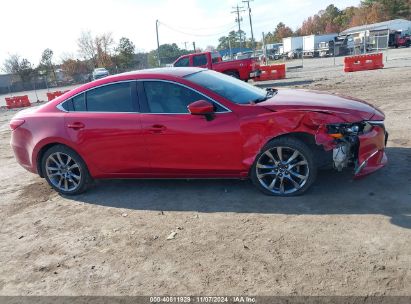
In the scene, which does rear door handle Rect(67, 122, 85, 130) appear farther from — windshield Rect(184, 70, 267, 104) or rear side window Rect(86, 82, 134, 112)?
windshield Rect(184, 70, 267, 104)

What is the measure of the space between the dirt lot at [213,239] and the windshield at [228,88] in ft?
3.96

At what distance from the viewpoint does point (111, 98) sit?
534 cm

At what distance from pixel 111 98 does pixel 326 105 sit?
2.87 meters

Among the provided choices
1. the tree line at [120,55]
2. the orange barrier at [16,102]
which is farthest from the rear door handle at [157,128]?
the tree line at [120,55]

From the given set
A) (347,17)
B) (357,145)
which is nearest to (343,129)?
(357,145)

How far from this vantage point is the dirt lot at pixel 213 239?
323cm

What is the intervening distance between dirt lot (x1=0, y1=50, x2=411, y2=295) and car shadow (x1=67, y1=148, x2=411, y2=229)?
0.01 metres

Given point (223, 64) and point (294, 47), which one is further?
point (294, 47)

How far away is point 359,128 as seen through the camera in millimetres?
4629

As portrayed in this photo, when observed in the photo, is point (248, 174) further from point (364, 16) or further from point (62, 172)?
point (364, 16)

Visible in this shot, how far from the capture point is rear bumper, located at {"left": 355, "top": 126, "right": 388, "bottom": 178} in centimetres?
458

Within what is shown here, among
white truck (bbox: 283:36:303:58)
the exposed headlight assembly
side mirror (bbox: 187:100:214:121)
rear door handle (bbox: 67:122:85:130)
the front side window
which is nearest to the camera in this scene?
the exposed headlight assembly

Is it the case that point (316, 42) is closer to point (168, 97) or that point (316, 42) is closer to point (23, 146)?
point (168, 97)

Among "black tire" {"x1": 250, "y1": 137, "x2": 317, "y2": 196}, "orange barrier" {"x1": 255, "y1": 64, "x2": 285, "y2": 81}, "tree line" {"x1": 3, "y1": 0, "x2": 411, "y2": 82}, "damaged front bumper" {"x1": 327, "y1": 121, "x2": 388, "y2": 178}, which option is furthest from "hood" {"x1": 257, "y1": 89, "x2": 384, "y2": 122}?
"tree line" {"x1": 3, "y1": 0, "x2": 411, "y2": 82}
